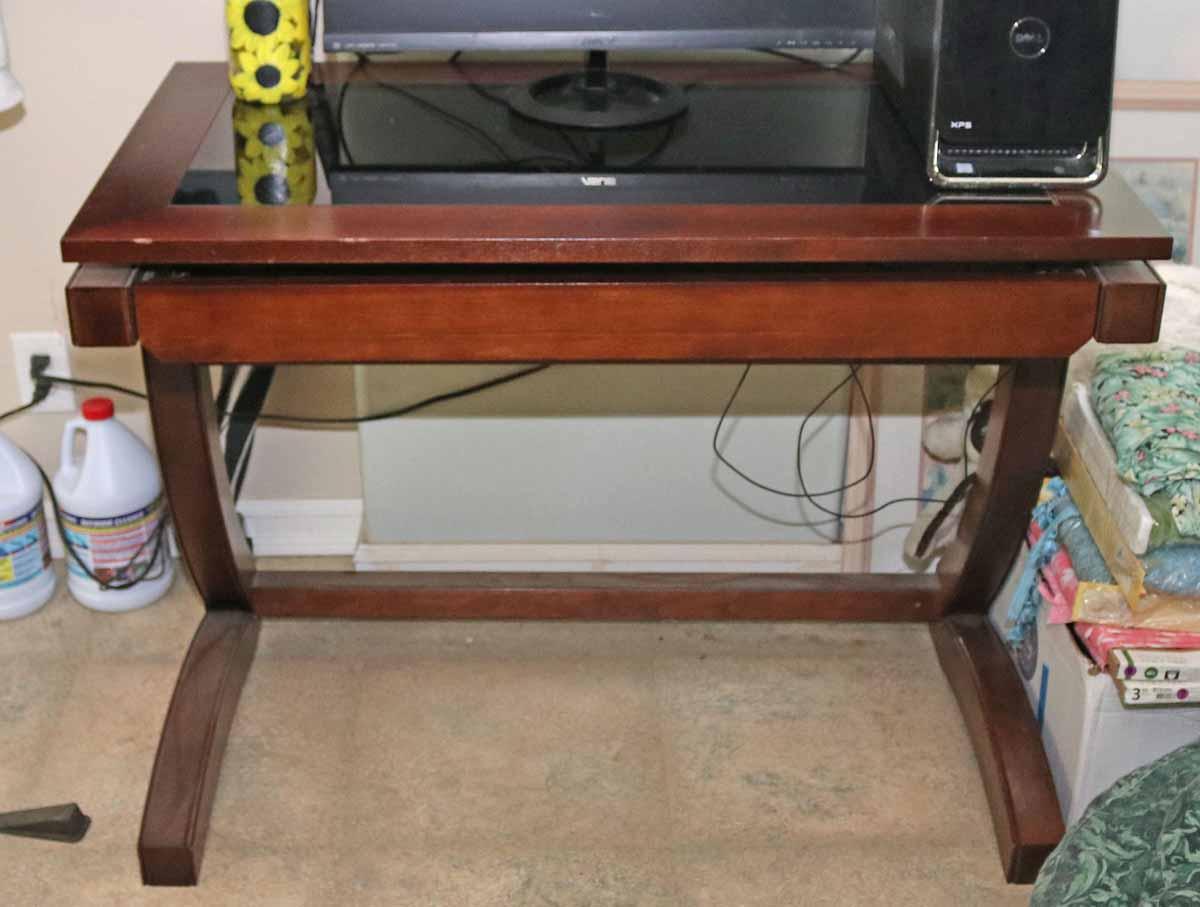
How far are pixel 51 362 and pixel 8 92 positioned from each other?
17.6 inches

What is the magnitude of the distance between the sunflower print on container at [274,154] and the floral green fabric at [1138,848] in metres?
0.87

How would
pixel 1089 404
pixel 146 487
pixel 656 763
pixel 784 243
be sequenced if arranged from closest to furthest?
pixel 784 243, pixel 1089 404, pixel 656 763, pixel 146 487

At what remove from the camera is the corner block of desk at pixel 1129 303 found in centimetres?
146


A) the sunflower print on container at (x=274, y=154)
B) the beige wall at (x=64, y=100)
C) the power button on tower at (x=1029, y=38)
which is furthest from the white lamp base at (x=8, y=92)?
the power button on tower at (x=1029, y=38)

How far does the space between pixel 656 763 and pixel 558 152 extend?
726 millimetres

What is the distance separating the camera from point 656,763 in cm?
191

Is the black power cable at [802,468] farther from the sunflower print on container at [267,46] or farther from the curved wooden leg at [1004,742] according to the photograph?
the sunflower print on container at [267,46]

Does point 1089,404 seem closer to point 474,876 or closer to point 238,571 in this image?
point 474,876

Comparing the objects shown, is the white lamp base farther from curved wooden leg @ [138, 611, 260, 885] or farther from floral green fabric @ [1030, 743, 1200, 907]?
floral green fabric @ [1030, 743, 1200, 907]

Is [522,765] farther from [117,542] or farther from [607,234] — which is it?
[607,234]

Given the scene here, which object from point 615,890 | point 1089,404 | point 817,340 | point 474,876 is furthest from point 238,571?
point 1089,404

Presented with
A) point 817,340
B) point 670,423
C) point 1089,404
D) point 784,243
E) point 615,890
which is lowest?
point 615,890

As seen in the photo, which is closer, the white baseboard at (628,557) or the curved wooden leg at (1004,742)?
the curved wooden leg at (1004,742)

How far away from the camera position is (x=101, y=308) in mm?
1454
